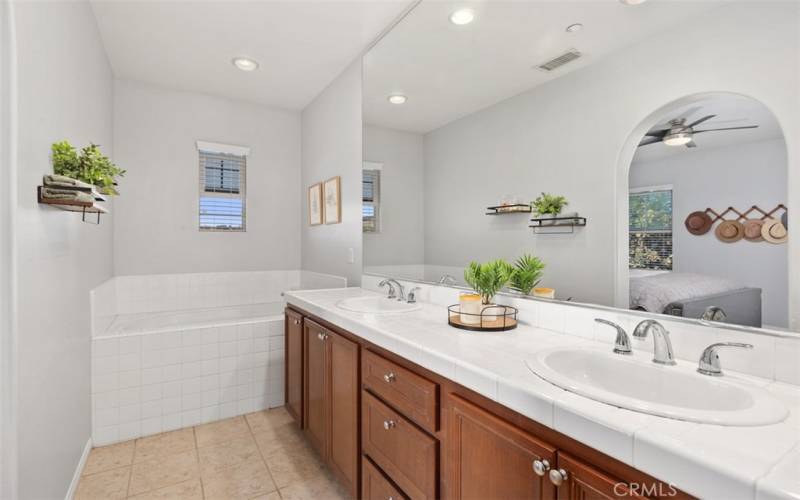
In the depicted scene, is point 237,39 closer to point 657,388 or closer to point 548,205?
point 548,205

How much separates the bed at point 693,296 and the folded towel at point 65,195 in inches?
81.2

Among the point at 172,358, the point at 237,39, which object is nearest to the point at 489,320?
the point at 172,358

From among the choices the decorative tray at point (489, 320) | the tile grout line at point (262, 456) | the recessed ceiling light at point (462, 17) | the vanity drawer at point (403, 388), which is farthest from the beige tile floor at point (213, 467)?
the recessed ceiling light at point (462, 17)

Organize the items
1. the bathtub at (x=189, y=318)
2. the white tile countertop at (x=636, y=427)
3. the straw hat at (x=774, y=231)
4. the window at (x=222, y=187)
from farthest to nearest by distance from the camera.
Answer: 1. the window at (x=222, y=187)
2. the bathtub at (x=189, y=318)
3. the straw hat at (x=774, y=231)
4. the white tile countertop at (x=636, y=427)

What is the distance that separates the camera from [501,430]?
3.24 feet

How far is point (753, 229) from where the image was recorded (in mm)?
1013

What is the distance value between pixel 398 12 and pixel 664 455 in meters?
2.48

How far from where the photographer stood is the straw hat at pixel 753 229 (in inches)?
39.4

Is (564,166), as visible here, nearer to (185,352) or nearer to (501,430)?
(501,430)

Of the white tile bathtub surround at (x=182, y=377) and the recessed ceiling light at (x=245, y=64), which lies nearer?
the white tile bathtub surround at (x=182, y=377)

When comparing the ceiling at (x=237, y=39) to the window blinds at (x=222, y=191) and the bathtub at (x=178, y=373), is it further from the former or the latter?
the bathtub at (x=178, y=373)

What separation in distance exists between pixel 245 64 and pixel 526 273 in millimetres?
2713

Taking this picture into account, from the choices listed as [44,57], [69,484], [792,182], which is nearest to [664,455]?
[792,182]

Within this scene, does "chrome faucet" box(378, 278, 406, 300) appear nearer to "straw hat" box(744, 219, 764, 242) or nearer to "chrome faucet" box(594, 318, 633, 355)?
"chrome faucet" box(594, 318, 633, 355)
